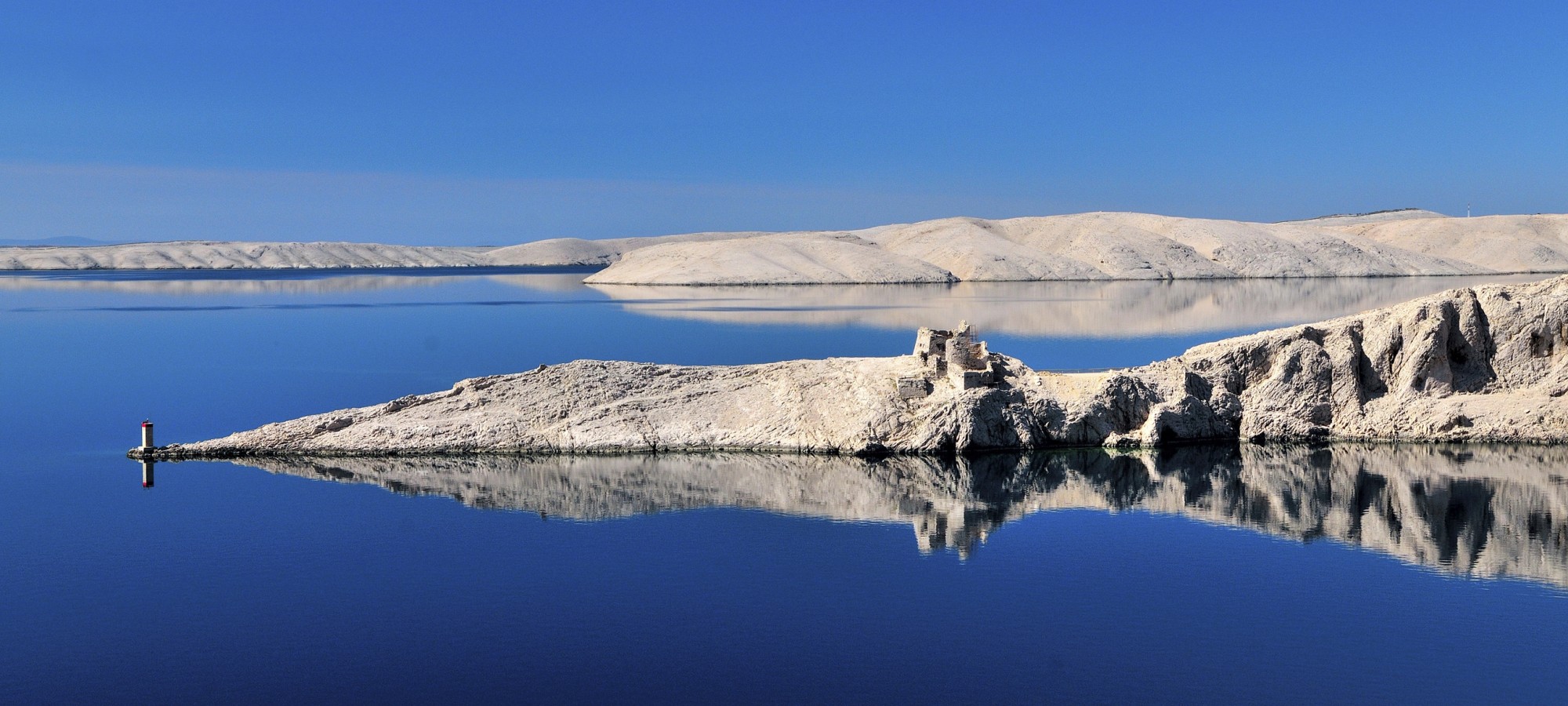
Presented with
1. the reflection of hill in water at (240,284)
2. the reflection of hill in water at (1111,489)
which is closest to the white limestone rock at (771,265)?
the reflection of hill in water at (240,284)

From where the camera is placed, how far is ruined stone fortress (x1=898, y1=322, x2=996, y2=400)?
1027 inches

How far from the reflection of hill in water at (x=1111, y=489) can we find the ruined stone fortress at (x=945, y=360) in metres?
1.70

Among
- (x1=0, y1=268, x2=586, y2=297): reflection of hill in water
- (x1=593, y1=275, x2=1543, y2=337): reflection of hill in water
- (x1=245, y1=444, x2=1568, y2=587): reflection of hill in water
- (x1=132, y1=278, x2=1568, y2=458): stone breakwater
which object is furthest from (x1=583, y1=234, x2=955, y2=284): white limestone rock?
(x1=245, y1=444, x2=1568, y2=587): reflection of hill in water

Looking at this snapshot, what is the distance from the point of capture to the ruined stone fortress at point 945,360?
2608 centimetres

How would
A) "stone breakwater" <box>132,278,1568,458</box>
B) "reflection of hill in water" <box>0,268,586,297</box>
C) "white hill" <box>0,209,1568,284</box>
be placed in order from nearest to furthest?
"stone breakwater" <box>132,278,1568,458</box>
"reflection of hill in water" <box>0,268,586,297</box>
"white hill" <box>0,209,1568,284</box>

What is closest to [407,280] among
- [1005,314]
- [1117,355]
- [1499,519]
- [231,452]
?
[1005,314]

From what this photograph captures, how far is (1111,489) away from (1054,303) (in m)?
53.4

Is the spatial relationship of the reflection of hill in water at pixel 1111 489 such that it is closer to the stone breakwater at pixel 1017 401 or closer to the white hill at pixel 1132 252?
the stone breakwater at pixel 1017 401

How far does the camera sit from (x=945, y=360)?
26.7m

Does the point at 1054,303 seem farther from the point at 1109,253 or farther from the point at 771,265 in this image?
the point at 1109,253

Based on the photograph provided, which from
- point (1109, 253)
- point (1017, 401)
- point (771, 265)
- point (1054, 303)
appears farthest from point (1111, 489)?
point (1109, 253)

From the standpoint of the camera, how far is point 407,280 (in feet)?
438

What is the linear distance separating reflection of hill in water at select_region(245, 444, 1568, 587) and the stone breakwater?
22.1 inches

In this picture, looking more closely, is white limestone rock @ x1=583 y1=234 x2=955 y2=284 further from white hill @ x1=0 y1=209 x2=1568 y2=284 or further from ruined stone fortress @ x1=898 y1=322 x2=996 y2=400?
ruined stone fortress @ x1=898 y1=322 x2=996 y2=400
